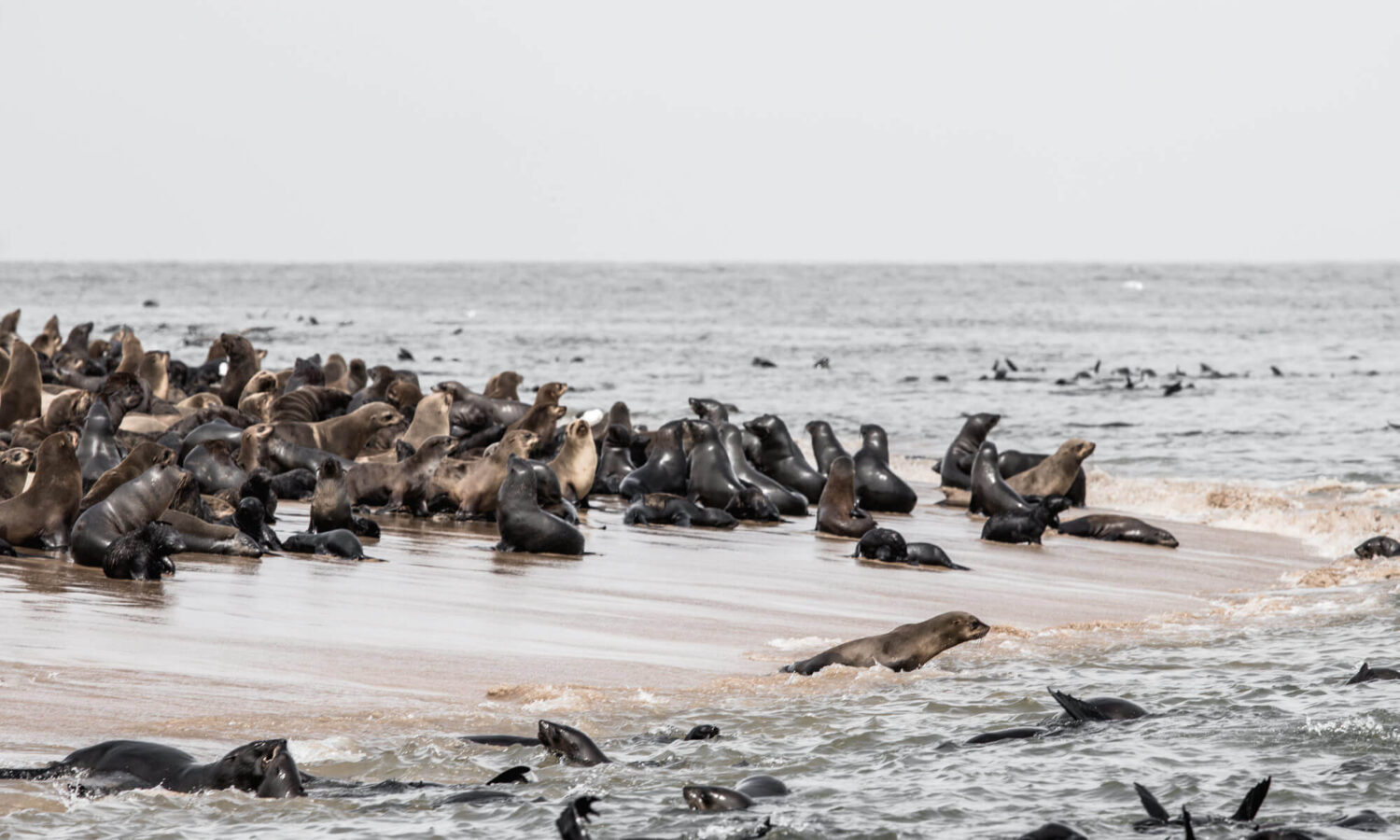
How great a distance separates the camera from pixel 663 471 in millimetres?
13172

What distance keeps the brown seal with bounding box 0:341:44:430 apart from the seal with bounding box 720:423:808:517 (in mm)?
5905

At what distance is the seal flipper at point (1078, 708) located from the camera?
18.7ft

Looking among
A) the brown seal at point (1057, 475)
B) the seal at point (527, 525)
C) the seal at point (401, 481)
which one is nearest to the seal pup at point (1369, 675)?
the seal at point (527, 525)

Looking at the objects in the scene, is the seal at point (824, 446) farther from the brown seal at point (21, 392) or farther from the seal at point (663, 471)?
the brown seal at point (21, 392)

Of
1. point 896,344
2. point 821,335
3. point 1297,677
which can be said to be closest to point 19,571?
point 1297,677

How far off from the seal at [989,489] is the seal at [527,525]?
4.61 m

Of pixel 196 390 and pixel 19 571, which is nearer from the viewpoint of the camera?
pixel 19 571

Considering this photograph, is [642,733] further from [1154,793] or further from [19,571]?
[19,571]

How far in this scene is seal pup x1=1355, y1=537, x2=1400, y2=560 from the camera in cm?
1090

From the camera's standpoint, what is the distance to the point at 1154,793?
190 inches

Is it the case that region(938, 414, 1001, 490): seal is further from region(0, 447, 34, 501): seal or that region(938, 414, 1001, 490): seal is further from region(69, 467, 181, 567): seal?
region(0, 447, 34, 501): seal

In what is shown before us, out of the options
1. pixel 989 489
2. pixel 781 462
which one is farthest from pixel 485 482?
pixel 989 489

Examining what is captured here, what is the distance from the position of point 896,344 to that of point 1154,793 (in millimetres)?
37480

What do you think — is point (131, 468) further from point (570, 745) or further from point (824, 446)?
point (824, 446)
